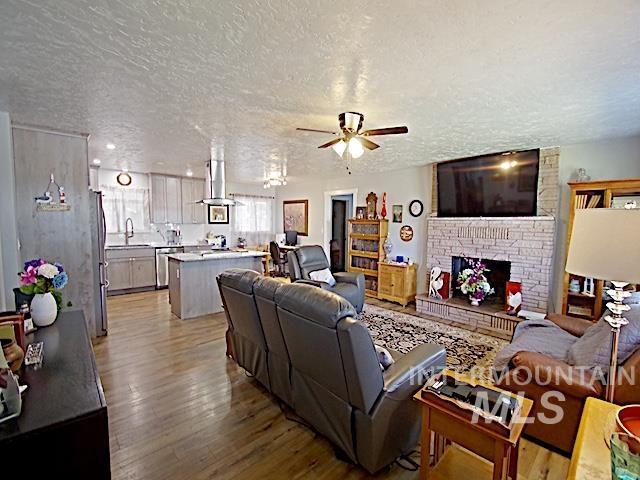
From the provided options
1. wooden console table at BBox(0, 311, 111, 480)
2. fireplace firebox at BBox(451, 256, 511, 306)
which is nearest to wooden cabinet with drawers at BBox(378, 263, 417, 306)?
fireplace firebox at BBox(451, 256, 511, 306)

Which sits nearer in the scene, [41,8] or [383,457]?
[41,8]

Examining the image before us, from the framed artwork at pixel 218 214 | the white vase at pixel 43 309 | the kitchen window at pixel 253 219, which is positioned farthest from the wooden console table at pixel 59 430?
the kitchen window at pixel 253 219

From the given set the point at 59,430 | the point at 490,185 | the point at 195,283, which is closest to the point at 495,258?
the point at 490,185

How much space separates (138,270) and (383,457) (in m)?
5.90

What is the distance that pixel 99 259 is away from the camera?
383 cm

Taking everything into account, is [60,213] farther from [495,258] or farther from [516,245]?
[516,245]

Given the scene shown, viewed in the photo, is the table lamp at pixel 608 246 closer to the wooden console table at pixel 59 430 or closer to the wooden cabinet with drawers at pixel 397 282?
the wooden console table at pixel 59 430

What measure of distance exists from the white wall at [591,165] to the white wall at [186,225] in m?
6.62

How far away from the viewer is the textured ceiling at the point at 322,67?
152cm

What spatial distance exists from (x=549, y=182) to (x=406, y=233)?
2.27 m

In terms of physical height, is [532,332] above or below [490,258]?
below

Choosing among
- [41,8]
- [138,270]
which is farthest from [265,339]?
[138,270]

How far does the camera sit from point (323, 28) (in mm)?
1631

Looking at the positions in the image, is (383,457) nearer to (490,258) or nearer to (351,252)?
(490,258)
